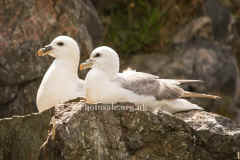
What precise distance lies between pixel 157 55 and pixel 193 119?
14.2ft

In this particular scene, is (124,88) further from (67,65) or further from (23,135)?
(67,65)

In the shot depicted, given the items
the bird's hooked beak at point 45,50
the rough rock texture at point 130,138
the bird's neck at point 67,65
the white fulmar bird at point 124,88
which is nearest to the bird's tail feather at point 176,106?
the white fulmar bird at point 124,88

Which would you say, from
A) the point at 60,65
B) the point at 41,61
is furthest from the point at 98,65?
the point at 41,61

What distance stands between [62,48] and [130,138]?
202 centimetres

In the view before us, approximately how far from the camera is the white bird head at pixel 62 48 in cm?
645

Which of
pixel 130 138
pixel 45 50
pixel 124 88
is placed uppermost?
pixel 45 50

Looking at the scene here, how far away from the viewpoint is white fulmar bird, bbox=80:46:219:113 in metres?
5.30

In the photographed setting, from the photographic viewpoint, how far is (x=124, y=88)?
5.36 metres

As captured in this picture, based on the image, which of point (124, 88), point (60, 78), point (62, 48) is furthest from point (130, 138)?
point (62, 48)

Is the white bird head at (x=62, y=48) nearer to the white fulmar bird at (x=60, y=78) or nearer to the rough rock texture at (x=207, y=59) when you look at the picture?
the white fulmar bird at (x=60, y=78)

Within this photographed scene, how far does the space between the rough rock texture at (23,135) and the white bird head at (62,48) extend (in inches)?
59.5

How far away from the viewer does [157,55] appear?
958 cm

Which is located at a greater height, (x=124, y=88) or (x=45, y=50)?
(x=45, y=50)

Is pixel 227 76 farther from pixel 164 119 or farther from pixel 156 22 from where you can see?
pixel 164 119
